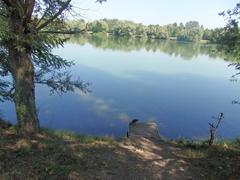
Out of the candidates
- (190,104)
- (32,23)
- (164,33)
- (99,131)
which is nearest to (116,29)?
(164,33)

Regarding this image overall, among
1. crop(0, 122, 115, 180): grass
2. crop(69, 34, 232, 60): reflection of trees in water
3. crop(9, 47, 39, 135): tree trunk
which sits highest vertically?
crop(9, 47, 39, 135): tree trunk

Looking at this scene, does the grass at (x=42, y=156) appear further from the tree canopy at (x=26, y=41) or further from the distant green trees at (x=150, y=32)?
the distant green trees at (x=150, y=32)

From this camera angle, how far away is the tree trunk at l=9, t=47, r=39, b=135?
26.4 ft

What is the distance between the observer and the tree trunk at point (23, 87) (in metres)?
8.05

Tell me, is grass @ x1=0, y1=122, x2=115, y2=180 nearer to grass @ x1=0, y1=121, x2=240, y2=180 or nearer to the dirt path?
grass @ x1=0, y1=121, x2=240, y2=180

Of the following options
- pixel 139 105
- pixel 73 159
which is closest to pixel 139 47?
pixel 139 105

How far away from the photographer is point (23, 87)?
8.16 meters

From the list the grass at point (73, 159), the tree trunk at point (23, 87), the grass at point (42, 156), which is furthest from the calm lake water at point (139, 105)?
the tree trunk at point (23, 87)

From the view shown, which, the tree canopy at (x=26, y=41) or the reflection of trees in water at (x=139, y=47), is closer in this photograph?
the tree canopy at (x=26, y=41)

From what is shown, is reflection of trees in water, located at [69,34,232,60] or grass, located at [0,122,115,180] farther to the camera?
reflection of trees in water, located at [69,34,232,60]

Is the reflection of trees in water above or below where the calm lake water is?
above

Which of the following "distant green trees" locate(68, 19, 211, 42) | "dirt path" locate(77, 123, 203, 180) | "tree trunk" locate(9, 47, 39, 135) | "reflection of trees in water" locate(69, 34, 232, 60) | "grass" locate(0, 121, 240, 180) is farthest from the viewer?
"distant green trees" locate(68, 19, 211, 42)

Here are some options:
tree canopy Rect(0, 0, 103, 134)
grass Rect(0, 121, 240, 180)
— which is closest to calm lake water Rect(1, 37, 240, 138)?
grass Rect(0, 121, 240, 180)

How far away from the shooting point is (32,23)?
316 inches
